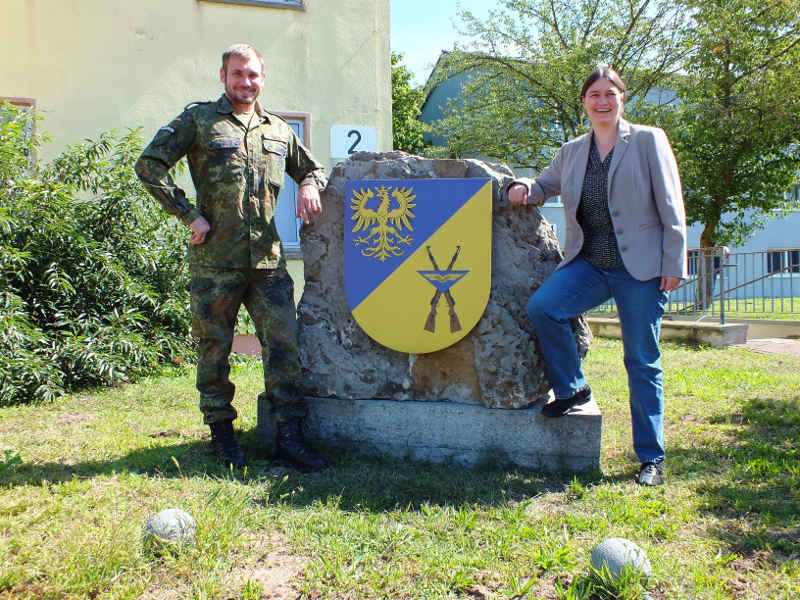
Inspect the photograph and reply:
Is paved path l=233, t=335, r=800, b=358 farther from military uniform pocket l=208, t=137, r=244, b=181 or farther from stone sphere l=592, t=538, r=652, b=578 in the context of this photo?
stone sphere l=592, t=538, r=652, b=578

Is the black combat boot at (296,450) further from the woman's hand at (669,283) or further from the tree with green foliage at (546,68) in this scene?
the tree with green foliage at (546,68)

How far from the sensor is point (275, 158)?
3.16 meters

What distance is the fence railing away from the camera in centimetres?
838

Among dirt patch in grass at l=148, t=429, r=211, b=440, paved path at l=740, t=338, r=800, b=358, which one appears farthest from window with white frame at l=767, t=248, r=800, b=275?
dirt patch in grass at l=148, t=429, r=211, b=440

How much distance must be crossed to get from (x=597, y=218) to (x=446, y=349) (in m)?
1.02

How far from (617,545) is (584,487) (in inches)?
35.2

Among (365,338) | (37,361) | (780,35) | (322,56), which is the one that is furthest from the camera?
(780,35)

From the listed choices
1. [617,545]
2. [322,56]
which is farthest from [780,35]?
[617,545]

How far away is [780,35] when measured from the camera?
11477mm

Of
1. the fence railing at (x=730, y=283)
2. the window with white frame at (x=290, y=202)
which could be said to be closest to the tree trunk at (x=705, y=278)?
the fence railing at (x=730, y=283)

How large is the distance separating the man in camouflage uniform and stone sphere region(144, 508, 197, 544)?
0.93 m

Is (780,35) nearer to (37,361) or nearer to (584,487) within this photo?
(584,487)

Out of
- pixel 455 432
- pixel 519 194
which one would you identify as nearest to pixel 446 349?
pixel 455 432

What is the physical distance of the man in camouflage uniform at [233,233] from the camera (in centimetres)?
300
